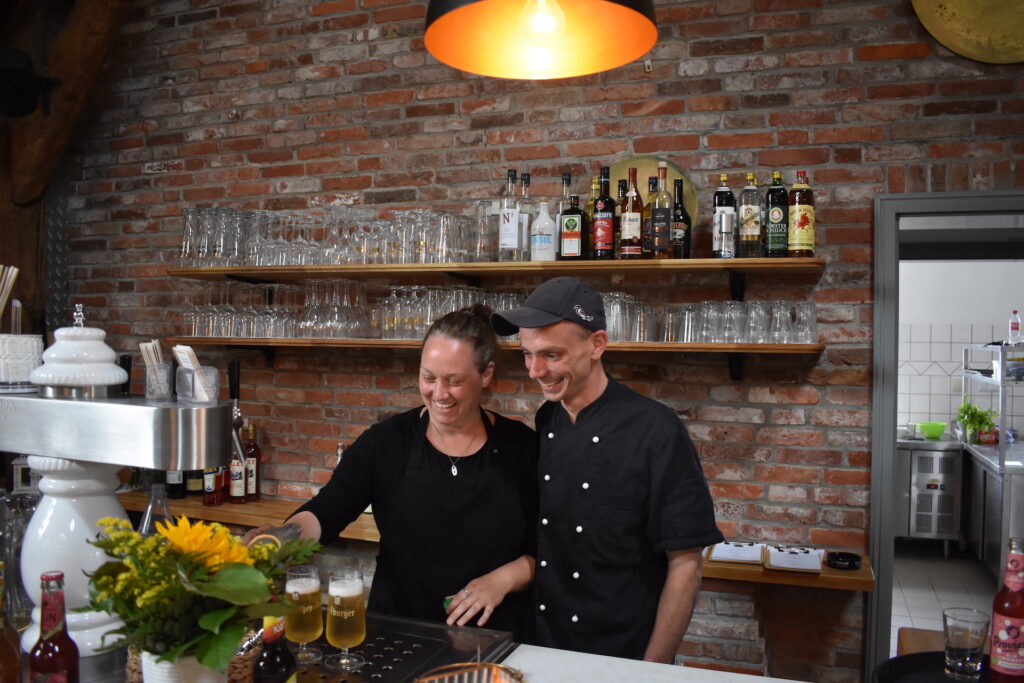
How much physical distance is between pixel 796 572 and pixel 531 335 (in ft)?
4.78

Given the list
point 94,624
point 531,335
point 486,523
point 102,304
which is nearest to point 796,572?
point 486,523

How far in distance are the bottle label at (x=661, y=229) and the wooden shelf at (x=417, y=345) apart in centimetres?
36

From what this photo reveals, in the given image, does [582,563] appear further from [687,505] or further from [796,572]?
[796,572]

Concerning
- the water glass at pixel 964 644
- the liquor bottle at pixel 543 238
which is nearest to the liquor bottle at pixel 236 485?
the liquor bottle at pixel 543 238

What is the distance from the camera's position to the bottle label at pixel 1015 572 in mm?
1450

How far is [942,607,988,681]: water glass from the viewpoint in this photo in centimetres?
149

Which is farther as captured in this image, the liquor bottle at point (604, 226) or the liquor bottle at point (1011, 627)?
the liquor bottle at point (604, 226)

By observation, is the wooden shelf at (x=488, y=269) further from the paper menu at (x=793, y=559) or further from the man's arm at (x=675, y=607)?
the man's arm at (x=675, y=607)

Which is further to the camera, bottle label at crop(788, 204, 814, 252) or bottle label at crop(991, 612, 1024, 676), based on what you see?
bottle label at crop(788, 204, 814, 252)

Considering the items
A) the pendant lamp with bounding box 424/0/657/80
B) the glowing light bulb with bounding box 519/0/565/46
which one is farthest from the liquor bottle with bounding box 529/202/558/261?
the glowing light bulb with bounding box 519/0/565/46

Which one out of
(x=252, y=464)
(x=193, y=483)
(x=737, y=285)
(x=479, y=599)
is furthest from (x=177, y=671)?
(x=193, y=483)

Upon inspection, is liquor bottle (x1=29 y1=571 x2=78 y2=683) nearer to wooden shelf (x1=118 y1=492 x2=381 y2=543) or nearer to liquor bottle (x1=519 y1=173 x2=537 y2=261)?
wooden shelf (x1=118 y1=492 x2=381 y2=543)

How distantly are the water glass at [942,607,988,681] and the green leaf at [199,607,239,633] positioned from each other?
129 cm

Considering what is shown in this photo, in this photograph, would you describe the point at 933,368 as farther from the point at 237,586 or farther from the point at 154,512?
the point at 237,586
